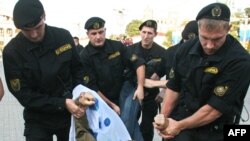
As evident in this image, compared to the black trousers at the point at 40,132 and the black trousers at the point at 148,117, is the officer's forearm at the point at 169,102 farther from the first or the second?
the black trousers at the point at 148,117

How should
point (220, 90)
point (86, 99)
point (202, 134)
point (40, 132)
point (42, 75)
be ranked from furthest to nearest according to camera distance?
point (40, 132) < point (42, 75) < point (86, 99) < point (202, 134) < point (220, 90)

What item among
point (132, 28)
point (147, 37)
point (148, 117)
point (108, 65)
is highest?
point (147, 37)

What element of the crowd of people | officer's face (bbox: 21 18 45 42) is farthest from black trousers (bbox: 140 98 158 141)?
officer's face (bbox: 21 18 45 42)

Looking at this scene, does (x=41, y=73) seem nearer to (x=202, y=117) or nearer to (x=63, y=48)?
(x=63, y=48)

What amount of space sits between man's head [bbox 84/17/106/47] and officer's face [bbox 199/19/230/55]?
6.60 feet

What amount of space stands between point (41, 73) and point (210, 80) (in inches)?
49.8

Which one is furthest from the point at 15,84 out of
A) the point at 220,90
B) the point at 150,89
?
the point at 150,89

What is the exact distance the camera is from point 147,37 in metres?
5.29

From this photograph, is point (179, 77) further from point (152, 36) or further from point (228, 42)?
point (152, 36)

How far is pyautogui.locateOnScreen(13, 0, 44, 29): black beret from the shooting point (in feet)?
9.60

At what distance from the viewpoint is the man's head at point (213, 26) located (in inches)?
101

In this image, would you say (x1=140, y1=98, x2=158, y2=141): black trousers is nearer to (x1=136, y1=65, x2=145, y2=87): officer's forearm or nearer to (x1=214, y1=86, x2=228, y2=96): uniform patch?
(x1=136, y1=65, x2=145, y2=87): officer's forearm

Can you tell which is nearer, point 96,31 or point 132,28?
point 96,31

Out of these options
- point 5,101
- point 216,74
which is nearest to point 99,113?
point 216,74
